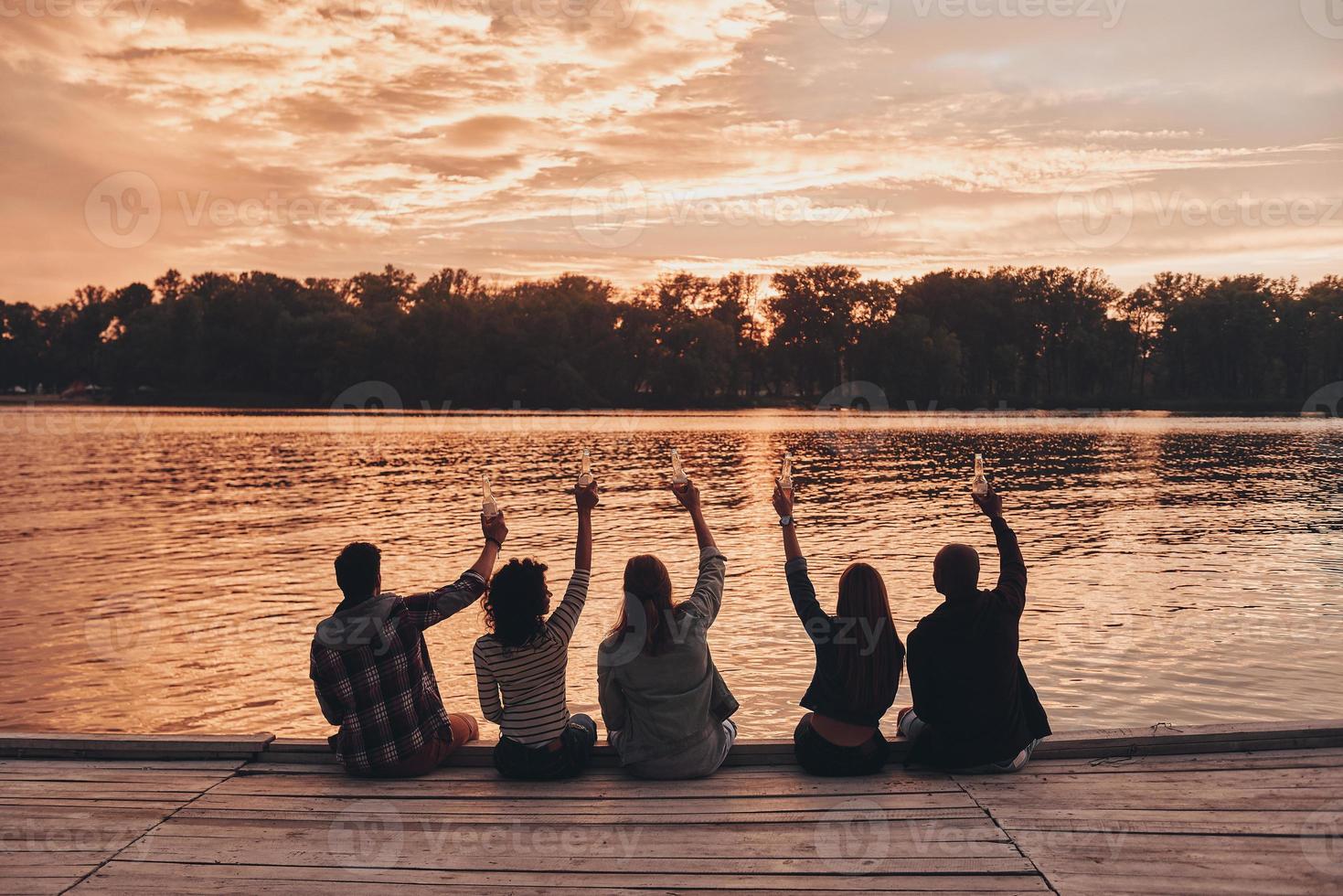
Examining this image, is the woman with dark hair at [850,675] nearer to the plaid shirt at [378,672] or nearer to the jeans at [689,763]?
the jeans at [689,763]

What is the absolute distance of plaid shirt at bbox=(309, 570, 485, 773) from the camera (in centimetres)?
555

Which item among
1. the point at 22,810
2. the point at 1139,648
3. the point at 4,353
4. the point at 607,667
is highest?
the point at 4,353

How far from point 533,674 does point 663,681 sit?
2.45ft

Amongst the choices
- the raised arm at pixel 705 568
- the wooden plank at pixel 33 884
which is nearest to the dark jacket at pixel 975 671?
the raised arm at pixel 705 568

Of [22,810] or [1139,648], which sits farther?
[1139,648]

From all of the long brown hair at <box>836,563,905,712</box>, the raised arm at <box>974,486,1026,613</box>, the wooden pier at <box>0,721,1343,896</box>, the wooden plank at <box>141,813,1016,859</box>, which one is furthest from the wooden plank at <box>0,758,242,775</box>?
the raised arm at <box>974,486,1026,613</box>

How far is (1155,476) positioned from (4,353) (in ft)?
574

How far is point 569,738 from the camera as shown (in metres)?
5.84

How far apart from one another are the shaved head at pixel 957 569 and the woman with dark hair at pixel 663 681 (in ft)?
3.92

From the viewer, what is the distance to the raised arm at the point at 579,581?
5.69 metres

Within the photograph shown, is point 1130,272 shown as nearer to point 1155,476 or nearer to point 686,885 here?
point 1155,476

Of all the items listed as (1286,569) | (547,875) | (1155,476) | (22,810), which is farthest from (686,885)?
(1155,476)

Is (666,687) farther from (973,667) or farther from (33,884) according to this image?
(33,884)

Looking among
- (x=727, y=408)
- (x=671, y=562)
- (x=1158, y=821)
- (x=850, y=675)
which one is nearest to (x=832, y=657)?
(x=850, y=675)
